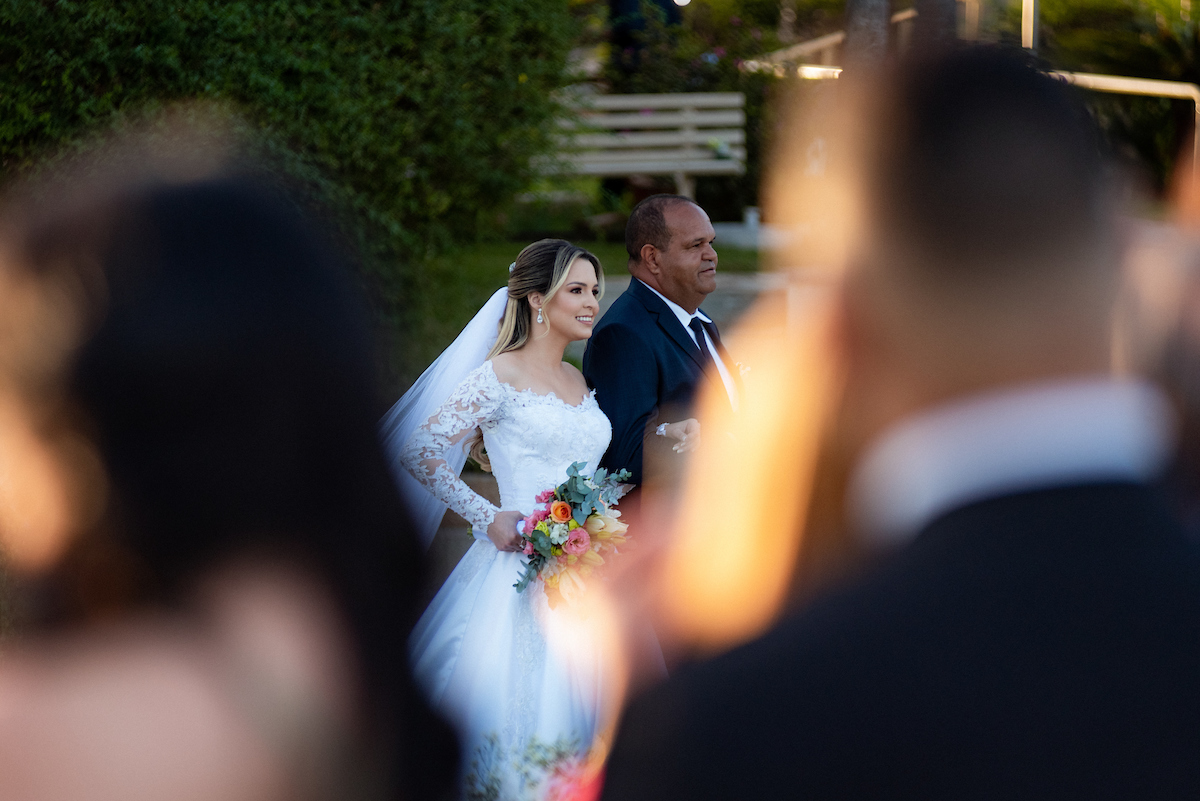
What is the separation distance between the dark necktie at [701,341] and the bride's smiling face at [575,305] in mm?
398

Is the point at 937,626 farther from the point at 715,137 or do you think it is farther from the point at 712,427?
the point at 715,137

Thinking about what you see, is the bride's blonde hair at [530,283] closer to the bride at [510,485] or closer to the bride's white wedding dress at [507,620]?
the bride at [510,485]

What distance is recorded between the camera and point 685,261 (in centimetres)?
450

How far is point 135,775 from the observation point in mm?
1268

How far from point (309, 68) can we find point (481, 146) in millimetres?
1418

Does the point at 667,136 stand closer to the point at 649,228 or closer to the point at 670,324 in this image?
the point at 649,228

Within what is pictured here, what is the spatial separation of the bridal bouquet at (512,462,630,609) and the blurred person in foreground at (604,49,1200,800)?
9.51ft

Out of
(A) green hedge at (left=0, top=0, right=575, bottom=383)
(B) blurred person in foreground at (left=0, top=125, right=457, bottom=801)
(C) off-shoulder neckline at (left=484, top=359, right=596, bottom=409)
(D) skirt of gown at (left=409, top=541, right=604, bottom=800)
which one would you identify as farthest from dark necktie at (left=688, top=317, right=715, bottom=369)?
(B) blurred person in foreground at (left=0, top=125, right=457, bottom=801)

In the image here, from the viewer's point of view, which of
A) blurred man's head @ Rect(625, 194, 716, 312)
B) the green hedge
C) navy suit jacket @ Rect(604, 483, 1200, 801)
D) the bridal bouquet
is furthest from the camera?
the green hedge

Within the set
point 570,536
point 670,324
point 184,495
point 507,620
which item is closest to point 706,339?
point 670,324

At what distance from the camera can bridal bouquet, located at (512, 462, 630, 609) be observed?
3.96 meters

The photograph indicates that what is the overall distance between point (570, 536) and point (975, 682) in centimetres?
308

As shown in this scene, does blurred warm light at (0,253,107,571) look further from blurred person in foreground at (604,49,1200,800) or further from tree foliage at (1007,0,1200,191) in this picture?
tree foliage at (1007,0,1200,191)

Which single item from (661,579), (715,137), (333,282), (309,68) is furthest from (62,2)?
(715,137)
